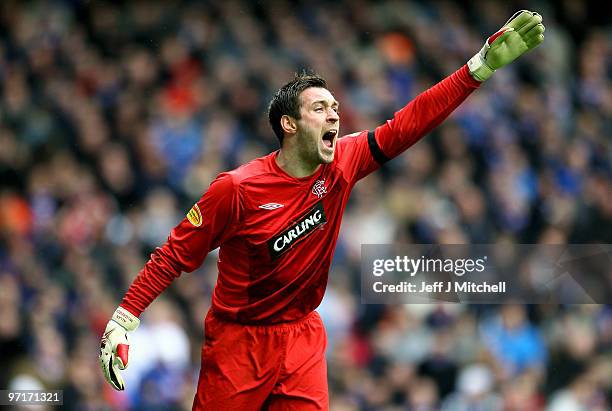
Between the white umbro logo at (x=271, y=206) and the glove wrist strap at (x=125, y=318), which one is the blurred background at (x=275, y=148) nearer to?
the glove wrist strap at (x=125, y=318)

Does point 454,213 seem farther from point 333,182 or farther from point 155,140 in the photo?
point 333,182

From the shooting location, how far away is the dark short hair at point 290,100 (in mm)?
5145

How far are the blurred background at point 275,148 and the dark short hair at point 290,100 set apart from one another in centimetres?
370

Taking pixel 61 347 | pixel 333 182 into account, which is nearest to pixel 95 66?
pixel 61 347

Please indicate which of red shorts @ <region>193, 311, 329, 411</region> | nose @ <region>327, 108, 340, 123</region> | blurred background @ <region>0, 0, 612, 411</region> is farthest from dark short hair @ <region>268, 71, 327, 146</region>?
blurred background @ <region>0, 0, 612, 411</region>

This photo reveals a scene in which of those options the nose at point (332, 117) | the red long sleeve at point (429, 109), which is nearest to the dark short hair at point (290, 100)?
the nose at point (332, 117)

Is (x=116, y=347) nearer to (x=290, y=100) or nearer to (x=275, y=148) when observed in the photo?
(x=290, y=100)

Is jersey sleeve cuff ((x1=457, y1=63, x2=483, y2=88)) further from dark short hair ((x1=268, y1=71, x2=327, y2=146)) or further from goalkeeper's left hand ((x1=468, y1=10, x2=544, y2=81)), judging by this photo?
dark short hair ((x1=268, y1=71, x2=327, y2=146))

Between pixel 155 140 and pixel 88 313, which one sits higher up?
pixel 155 140

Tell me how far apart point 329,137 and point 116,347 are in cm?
140

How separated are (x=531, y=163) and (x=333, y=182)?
5.58 meters

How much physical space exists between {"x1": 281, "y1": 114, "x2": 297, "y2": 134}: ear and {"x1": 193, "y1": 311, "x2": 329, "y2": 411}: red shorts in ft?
2.98

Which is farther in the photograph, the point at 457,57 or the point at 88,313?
the point at 457,57

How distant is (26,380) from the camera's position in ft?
26.5
